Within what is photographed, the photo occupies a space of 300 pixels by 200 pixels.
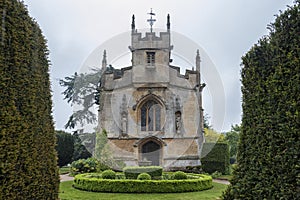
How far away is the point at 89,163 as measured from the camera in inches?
785

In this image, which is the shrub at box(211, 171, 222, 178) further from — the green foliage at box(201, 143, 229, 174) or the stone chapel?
the stone chapel

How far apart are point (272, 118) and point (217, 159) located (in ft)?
58.3

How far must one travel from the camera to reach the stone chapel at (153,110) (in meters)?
22.9

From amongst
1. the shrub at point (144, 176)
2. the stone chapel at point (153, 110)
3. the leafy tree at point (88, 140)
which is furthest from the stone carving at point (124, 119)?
the shrub at point (144, 176)

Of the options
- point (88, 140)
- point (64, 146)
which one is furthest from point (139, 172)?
point (88, 140)

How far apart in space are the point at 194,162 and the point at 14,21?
1998 centimetres

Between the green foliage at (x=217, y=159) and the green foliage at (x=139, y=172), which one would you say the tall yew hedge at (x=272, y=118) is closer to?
the green foliage at (x=139, y=172)

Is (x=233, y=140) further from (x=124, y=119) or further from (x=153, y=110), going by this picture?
(x=124, y=119)

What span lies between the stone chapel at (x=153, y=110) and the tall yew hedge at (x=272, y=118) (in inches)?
682

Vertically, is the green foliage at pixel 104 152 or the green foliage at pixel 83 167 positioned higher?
the green foliage at pixel 104 152

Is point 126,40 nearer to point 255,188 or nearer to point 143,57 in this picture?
point 143,57

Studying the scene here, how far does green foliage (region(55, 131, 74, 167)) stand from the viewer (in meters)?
25.7

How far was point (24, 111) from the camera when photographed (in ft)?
17.3

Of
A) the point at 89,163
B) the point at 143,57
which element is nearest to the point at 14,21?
the point at 89,163
